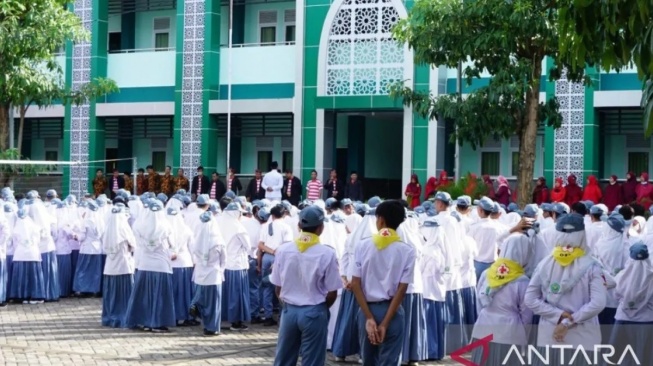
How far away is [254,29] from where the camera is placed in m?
33.4

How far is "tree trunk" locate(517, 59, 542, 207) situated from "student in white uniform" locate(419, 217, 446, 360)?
560 cm

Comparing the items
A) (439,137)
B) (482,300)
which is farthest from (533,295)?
(439,137)

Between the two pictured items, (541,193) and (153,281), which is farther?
(541,193)

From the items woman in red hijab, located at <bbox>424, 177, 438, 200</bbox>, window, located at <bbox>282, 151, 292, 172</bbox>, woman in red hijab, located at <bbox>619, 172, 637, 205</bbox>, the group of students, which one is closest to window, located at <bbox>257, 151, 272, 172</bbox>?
A: window, located at <bbox>282, 151, 292, 172</bbox>

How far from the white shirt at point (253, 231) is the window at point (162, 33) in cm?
1926

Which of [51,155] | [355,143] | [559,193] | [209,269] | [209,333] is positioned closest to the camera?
[209,269]

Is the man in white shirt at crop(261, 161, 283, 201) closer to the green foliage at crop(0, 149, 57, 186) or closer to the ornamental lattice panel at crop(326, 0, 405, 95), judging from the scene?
the ornamental lattice panel at crop(326, 0, 405, 95)

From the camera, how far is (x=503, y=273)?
9102 mm

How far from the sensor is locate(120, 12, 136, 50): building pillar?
34.9 meters

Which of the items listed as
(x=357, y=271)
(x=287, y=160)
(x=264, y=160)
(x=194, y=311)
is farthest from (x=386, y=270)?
(x=264, y=160)

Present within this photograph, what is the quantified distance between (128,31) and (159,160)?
4.18m

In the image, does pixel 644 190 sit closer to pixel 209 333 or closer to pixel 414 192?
pixel 414 192

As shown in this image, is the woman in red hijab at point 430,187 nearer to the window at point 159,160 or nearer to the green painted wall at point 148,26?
the window at point 159,160

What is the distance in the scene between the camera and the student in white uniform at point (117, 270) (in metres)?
15.3
